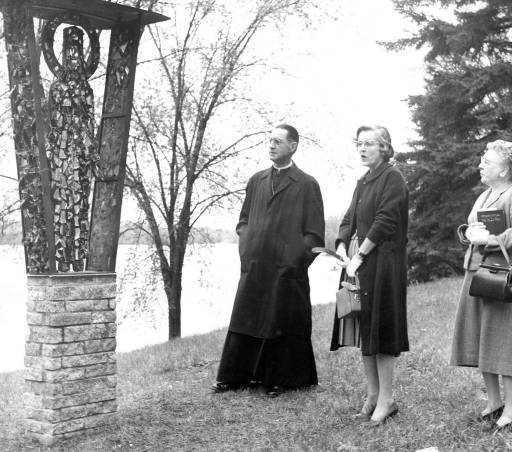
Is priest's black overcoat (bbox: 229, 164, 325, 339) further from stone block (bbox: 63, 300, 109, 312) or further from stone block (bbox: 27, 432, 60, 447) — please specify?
stone block (bbox: 27, 432, 60, 447)

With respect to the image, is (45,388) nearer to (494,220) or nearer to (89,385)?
(89,385)

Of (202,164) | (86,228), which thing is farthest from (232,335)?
(202,164)

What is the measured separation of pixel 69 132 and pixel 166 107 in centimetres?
638

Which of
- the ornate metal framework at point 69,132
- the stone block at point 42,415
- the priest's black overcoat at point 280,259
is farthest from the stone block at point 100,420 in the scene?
the priest's black overcoat at point 280,259

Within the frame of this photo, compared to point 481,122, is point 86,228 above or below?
below

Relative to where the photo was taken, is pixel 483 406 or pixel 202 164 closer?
pixel 483 406

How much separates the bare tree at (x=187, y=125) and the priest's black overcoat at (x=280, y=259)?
5.58 m

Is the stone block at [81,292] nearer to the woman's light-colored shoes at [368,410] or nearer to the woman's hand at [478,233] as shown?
the woman's light-colored shoes at [368,410]

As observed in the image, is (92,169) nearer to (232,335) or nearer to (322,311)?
(232,335)

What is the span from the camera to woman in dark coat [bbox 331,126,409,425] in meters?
5.22

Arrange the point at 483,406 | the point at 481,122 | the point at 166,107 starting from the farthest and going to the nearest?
1. the point at 481,122
2. the point at 166,107
3. the point at 483,406

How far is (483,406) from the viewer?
556cm

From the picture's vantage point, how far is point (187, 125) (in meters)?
12.7

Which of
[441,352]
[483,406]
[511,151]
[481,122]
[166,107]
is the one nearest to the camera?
[511,151]
